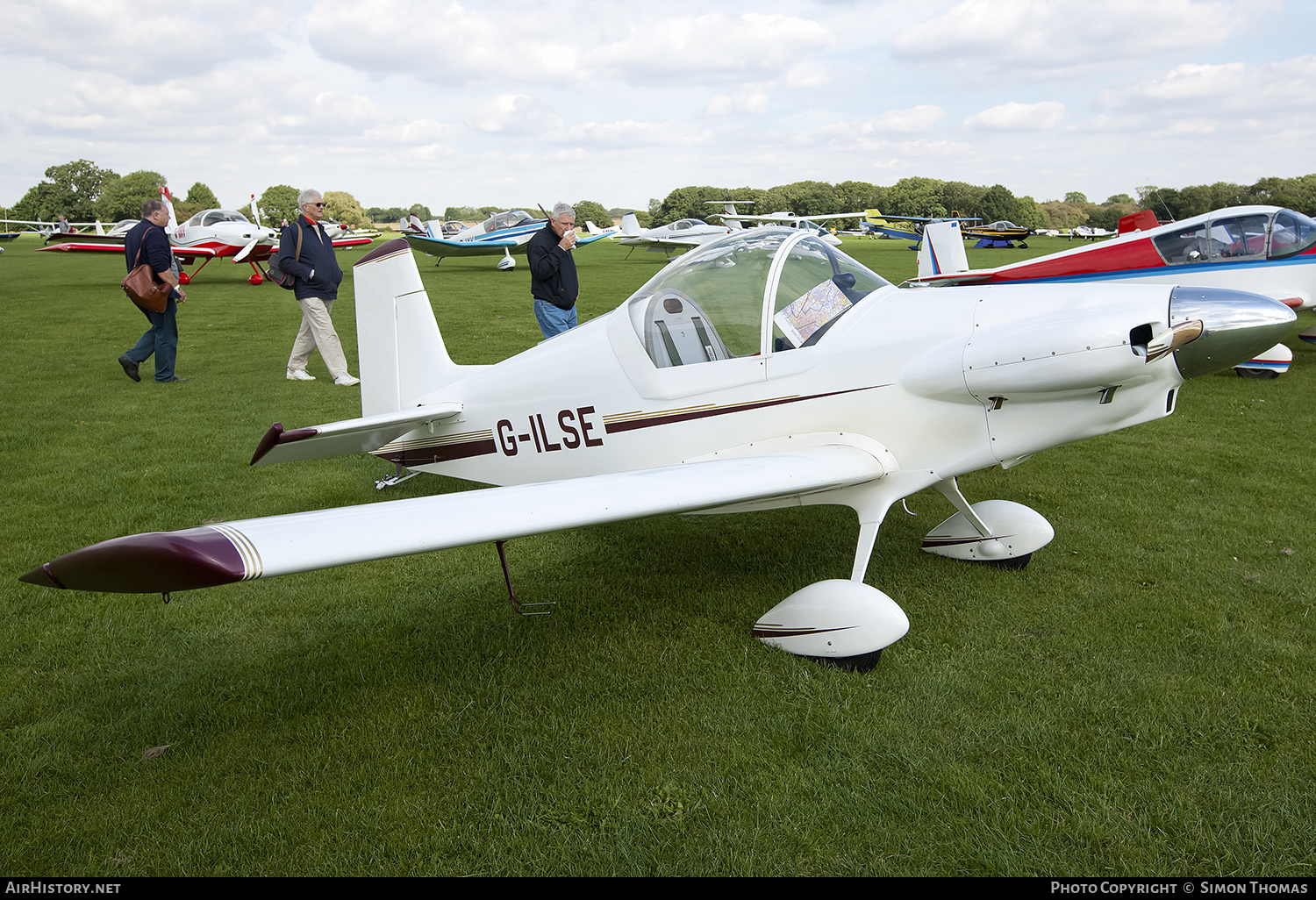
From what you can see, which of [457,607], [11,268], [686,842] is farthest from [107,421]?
[11,268]

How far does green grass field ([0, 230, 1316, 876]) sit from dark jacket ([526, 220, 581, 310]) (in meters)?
2.88

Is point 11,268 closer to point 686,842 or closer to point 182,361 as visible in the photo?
point 182,361

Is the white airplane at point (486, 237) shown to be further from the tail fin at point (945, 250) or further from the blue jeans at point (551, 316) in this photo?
the blue jeans at point (551, 316)

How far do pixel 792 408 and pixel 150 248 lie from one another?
28.9 feet

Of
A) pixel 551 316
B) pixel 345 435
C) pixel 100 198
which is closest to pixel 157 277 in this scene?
pixel 551 316

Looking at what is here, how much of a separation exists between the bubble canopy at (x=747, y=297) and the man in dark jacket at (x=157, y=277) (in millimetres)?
7209

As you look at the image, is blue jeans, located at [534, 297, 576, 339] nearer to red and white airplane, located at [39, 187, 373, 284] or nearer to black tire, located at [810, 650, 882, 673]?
black tire, located at [810, 650, 882, 673]

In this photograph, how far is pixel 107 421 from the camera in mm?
7977

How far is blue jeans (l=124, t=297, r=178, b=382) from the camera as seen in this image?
386 inches

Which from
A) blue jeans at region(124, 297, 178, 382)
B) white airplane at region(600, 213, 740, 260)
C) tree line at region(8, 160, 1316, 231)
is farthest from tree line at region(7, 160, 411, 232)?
blue jeans at region(124, 297, 178, 382)

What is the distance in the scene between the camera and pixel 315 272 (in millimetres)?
9281

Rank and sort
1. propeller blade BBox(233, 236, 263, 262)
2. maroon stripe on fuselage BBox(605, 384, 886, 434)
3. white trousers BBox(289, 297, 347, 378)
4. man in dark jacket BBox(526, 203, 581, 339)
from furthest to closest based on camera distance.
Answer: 1. propeller blade BBox(233, 236, 263, 262)
2. white trousers BBox(289, 297, 347, 378)
3. man in dark jacket BBox(526, 203, 581, 339)
4. maroon stripe on fuselage BBox(605, 384, 886, 434)
